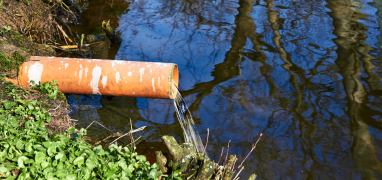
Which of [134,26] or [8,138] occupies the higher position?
[8,138]

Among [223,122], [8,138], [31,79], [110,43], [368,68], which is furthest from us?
[110,43]

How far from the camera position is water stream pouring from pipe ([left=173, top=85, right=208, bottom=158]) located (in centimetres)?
429

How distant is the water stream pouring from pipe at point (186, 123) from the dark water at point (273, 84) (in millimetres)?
99

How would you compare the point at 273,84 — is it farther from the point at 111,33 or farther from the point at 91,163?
the point at 91,163

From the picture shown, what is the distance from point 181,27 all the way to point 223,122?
4235mm

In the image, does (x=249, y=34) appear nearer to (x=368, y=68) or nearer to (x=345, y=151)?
(x=368, y=68)

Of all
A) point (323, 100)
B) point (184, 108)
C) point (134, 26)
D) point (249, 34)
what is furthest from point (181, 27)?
point (323, 100)

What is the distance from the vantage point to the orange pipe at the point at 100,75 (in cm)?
402

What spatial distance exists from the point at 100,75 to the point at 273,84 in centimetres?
320

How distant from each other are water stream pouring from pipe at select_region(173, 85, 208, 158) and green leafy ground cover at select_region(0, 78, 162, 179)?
141cm

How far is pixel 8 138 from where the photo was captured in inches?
103

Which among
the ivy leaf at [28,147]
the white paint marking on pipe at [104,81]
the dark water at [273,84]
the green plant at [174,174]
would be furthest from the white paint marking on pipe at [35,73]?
the green plant at [174,174]

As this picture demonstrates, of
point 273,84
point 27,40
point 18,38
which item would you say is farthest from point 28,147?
point 273,84

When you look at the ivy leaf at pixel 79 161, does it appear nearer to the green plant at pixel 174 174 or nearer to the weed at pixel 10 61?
the green plant at pixel 174 174
